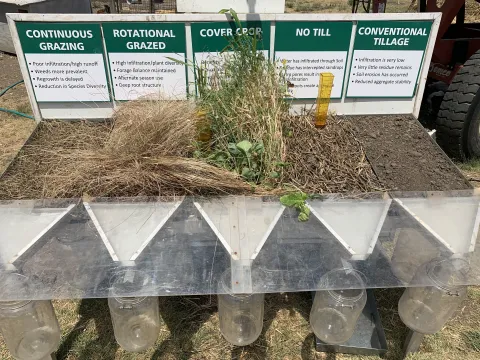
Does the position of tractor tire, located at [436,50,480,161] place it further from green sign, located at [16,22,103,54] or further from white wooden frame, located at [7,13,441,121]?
green sign, located at [16,22,103,54]

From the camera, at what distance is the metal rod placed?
6.72 feet

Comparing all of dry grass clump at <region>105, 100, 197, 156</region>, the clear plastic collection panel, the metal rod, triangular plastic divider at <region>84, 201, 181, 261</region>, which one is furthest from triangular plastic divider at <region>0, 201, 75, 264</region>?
the metal rod

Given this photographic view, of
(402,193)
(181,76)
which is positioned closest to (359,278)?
(402,193)

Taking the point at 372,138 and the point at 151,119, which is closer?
the point at 151,119

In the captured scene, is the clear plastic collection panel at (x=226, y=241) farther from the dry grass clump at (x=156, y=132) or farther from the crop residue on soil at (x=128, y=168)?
the dry grass clump at (x=156, y=132)

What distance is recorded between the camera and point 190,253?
5.35 ft

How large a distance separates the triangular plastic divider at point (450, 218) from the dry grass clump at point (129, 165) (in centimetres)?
83

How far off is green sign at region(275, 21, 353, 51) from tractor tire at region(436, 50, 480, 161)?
166cm

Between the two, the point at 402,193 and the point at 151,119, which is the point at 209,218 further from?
the point at 402,193

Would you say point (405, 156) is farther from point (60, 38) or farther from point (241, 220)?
point (60, 38)

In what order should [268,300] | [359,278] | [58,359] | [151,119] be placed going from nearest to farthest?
[359,278] → [151,119] → [58,359] → [268,300]

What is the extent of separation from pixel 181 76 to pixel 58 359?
6.17ft

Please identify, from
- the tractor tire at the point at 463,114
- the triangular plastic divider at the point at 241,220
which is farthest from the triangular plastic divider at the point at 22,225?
the tractor tire at the point at 463,114

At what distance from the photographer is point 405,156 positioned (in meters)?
2.32
